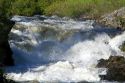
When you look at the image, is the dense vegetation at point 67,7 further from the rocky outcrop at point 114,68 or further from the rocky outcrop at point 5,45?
the rocky outcrop at point 114,68

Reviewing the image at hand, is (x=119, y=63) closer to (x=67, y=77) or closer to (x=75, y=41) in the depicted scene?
(x=67, y=77)

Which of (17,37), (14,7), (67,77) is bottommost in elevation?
(67,77)

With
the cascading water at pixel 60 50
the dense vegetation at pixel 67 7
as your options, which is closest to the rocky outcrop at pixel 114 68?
the cascading water at pixel 60 50

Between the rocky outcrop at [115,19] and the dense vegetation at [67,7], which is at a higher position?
the dense vegetation at [67,7]

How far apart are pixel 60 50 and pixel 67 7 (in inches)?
732

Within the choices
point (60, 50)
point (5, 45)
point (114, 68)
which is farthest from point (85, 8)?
point (114, 68)

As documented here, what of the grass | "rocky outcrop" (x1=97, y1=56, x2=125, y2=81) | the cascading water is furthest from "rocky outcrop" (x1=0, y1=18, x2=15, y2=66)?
the grass

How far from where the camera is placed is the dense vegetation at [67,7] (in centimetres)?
5478

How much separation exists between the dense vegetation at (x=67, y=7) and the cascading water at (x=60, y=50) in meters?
10.2

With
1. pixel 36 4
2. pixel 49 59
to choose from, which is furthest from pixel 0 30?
pixel 36 4

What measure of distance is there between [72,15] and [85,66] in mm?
21908

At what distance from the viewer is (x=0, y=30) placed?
107 feet

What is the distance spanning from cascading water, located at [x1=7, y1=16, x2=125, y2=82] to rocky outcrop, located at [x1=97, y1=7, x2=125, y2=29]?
243 cm

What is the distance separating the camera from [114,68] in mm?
30750
